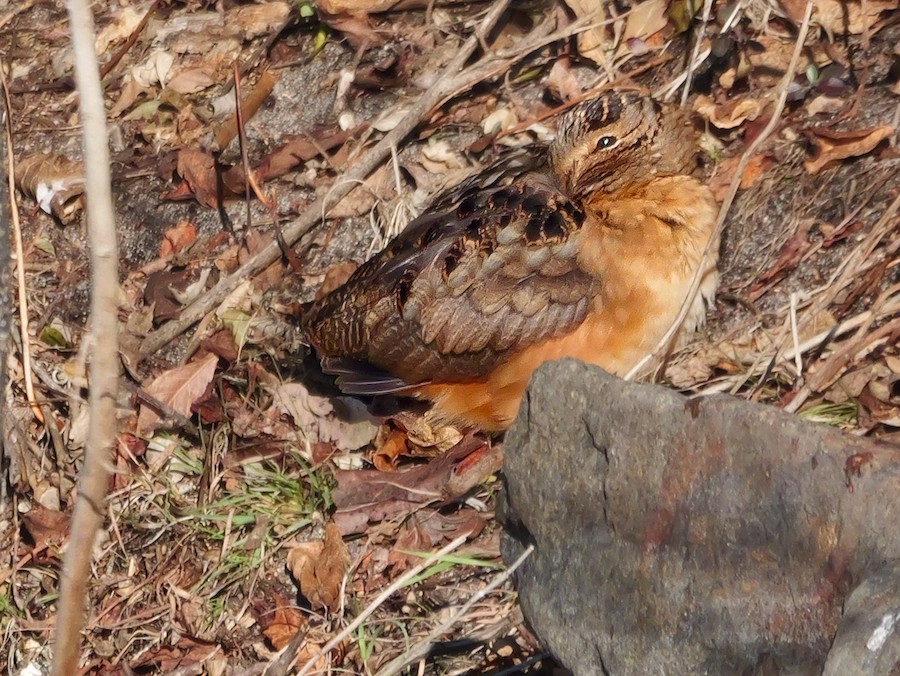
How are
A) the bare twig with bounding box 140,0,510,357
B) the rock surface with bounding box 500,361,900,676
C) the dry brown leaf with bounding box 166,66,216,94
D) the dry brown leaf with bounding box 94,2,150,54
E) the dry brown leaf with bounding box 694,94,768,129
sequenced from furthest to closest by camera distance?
the dry brown leaf with bounding box 94,2,150,54, the dry brown leaf with bounding box 166,66,216,94, the bare twig with bounding box 140,0,510,357, the dry brown leaf with bounding box 694,94,768,129, the rock surface with bounding box 500,361,900,676

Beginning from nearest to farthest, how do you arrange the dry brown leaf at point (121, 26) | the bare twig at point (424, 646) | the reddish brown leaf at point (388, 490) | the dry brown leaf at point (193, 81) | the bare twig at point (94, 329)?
1. the bare twig at point (94, 329)
2. the bare twig at point (424, 646)
3. the reddish brown leaf at point (388, 490)
4. the dry brown leaf at point (193, 81)
5. the dry brown leaf at point (121, 26)

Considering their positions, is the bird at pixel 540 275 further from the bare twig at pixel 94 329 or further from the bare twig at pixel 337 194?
the bare twig at pixel 94 329

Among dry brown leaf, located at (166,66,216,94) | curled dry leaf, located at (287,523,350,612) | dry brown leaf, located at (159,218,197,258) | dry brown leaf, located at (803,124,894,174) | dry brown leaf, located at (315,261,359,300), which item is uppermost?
dry brown leaf, located at (166,66,216,94)

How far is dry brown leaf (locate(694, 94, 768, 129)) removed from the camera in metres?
6.39

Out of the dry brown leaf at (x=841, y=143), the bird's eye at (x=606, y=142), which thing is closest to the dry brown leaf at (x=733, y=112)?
the dry brown leaf at (x=841, y=143)

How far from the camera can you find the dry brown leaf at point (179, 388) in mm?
6180

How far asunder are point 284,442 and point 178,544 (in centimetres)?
66

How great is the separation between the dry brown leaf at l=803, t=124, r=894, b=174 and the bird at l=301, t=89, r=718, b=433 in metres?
0.64

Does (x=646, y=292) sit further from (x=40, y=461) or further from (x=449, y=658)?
(x=40, y=461)

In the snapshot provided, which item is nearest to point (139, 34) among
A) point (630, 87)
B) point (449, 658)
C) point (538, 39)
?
point (538, 39)

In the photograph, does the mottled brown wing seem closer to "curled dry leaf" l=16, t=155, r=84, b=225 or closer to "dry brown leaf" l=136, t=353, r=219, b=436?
"dry brown leaf" l=136, t=353, r=219, b=436

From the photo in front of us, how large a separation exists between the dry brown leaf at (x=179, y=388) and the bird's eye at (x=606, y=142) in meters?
→ 2.16

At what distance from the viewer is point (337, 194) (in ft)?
22.2

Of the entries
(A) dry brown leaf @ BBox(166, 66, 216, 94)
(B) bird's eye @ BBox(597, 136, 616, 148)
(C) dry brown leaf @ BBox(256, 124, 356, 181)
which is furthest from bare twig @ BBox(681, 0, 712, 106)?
(A) dry brown leaf @ BBox(166, 66, 216, 94)
